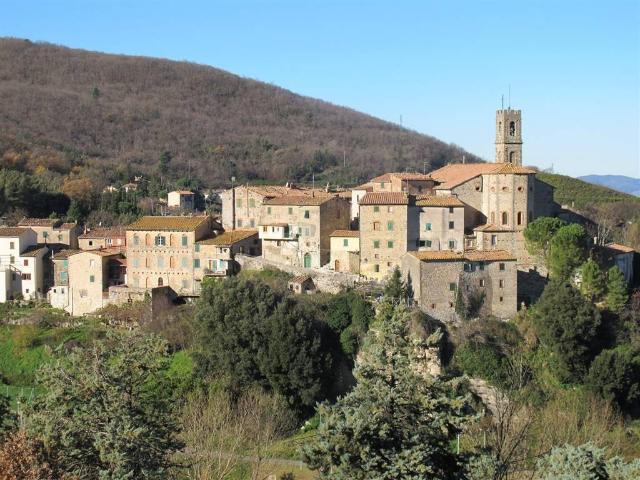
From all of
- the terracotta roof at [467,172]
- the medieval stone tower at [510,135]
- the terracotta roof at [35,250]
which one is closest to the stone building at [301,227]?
the terracotta roof at [467,172]

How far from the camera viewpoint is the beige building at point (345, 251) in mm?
40688

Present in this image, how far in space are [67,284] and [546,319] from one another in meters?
21.8

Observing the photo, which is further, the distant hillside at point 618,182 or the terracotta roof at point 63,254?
the distant hillside at point 618,182

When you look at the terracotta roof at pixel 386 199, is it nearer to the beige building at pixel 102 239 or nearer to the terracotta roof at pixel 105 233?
the beige building at pixel 102 239

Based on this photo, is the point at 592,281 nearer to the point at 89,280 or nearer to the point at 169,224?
the point at 169,224

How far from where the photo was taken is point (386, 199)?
39.8m

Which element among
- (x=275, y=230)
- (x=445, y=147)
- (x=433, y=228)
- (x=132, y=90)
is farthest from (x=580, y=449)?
(x=132, y=90)

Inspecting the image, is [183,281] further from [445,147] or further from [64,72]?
A: [64,72]

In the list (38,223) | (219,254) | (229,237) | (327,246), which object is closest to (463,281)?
(327,246)

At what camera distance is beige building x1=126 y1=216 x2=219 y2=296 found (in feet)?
139

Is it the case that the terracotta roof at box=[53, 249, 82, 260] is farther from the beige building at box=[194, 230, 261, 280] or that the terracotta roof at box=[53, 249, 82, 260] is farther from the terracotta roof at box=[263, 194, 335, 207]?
the terracotta roof at box=[263, 194, 335, 207]

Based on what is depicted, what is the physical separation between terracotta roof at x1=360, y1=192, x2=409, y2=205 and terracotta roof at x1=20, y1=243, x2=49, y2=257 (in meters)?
16.3

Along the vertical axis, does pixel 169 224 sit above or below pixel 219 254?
above

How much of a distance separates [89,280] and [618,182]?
14680cm
